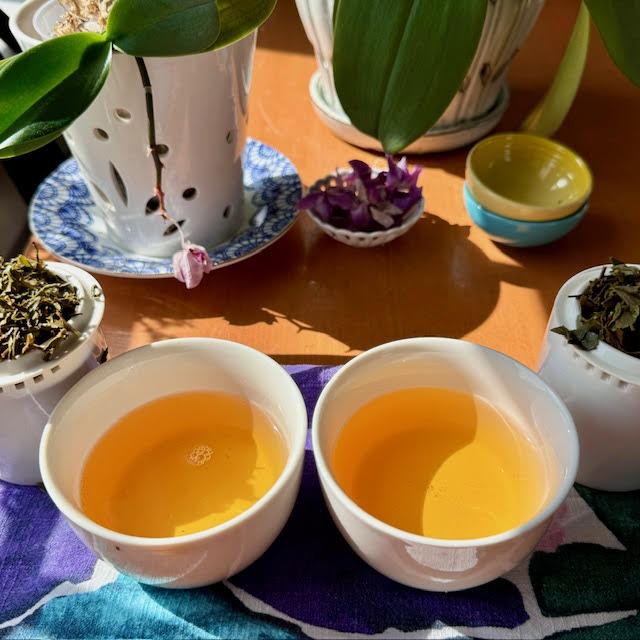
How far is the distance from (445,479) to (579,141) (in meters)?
0.48

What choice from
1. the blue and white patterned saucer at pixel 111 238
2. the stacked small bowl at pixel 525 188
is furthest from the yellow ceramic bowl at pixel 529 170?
the blue and white patterned saucer at pixel 111 238

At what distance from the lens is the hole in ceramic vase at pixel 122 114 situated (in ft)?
1.54

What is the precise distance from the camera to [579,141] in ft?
2.39

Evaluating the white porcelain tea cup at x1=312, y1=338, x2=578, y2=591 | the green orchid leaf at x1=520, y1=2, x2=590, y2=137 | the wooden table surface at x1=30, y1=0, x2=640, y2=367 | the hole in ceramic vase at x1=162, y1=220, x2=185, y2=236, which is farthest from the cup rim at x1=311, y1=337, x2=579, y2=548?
the green orchid leaf at x1=520, y1=2, x2=590, y2=137

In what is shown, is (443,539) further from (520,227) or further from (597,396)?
(520,227)

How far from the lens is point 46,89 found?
1.31 feet

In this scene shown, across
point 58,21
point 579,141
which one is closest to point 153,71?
point 58,21

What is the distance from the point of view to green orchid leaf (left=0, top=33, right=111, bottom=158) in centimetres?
39

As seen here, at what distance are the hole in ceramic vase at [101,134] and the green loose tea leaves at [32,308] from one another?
0.11 metres

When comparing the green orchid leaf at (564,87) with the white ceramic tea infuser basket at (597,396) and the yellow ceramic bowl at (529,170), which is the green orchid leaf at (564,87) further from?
the white ceramic tea infuser basket at (597,396)

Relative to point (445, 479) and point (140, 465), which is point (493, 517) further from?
point (140, 465)

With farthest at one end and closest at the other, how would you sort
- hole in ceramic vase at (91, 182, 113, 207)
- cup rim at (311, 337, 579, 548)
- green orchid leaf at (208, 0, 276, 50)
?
1. hole in ceramic vase at (91, 182, 113, 207)
2. green orchid leaf at (208, 0, 276, 50)
3. cup rim at (311, 337, 579, 548)

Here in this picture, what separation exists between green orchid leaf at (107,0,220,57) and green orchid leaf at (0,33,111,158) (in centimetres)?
2

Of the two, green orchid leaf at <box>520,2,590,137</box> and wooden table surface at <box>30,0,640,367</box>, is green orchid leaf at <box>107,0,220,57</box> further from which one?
green orchid leaf at <box>520,2,590,137</box>
